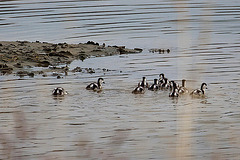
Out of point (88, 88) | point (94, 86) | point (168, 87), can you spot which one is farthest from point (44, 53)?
point (168, 87)

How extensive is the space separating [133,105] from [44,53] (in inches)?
288

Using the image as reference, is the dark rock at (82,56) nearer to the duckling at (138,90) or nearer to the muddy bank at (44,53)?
the muddy bank at (44,53)

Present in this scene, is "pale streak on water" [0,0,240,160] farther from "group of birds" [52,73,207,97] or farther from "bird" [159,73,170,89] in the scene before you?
"bird" [159,73,170,89]

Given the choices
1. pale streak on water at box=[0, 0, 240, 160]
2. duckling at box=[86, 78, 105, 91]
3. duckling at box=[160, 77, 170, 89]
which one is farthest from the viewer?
duckling at box=[160, 77, 170, 89]

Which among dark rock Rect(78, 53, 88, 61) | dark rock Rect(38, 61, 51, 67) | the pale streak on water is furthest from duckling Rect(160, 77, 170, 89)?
dark rock Rect(78, 53, 88, 61)

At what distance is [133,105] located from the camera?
37.5ft

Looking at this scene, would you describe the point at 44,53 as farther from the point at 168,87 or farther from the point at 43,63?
the point at 168,87

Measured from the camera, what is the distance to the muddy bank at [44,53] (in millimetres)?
16700

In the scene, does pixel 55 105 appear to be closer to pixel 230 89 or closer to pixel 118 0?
pixel 230 89

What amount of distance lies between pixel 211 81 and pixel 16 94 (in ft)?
13.8

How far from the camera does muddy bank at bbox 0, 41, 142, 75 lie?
657 inches

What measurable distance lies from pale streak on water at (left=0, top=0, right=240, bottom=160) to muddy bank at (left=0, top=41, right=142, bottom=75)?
0.70 meters

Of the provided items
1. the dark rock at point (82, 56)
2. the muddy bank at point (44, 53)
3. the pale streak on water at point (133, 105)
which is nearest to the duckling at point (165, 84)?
the pale streak on water at point (133, 105)

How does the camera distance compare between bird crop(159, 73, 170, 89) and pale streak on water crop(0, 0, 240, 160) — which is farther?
bird crop(159, 73, 170, 89)
